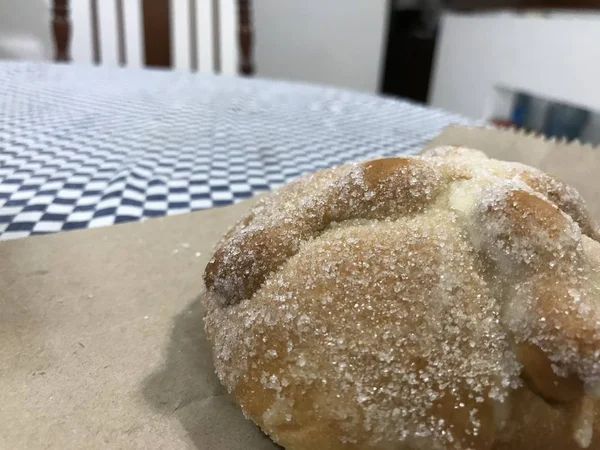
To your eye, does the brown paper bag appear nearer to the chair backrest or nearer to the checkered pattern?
the checkered pattern

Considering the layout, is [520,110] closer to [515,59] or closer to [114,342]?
[515,59]

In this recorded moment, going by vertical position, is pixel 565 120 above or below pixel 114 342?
below

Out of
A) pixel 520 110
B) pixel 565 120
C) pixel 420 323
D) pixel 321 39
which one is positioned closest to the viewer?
pixel 420 323

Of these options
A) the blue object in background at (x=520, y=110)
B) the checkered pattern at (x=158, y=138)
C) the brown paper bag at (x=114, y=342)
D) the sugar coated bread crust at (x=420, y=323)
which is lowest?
the blue object in background at (x=520, y=110)

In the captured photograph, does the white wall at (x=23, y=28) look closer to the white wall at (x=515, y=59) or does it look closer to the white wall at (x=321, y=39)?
the white wall at (x=321, y=39)

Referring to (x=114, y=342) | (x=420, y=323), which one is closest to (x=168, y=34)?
(x=114, y=342)

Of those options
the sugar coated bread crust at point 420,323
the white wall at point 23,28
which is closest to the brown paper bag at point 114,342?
the sugar coated bread crust at point 420,323
